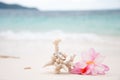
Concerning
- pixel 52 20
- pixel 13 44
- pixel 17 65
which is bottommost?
pixel 17 65

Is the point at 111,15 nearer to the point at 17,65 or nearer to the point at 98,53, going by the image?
the point at 98,53

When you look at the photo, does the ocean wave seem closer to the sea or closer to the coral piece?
the sea

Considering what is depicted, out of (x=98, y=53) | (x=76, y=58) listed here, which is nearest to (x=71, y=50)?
(x=76, y=58)

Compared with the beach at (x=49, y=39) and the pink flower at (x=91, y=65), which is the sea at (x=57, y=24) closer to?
the beach at (x=49, y=39)

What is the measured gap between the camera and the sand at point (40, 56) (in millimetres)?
1556

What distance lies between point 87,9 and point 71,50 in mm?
254

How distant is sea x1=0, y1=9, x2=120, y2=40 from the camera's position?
1.57m

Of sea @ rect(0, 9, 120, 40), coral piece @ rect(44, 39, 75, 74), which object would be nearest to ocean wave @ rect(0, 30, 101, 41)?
sea @ rect(0, 9, 120, 40)

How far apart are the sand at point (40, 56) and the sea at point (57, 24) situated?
0.13 feet

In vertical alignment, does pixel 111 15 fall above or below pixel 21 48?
above

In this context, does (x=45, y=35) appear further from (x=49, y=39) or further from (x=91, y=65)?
(x=91, y=65)

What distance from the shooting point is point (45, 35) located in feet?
5.26

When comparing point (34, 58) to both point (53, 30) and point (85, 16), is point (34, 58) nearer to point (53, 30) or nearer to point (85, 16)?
point (53, 30)

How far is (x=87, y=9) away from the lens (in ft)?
5.18
